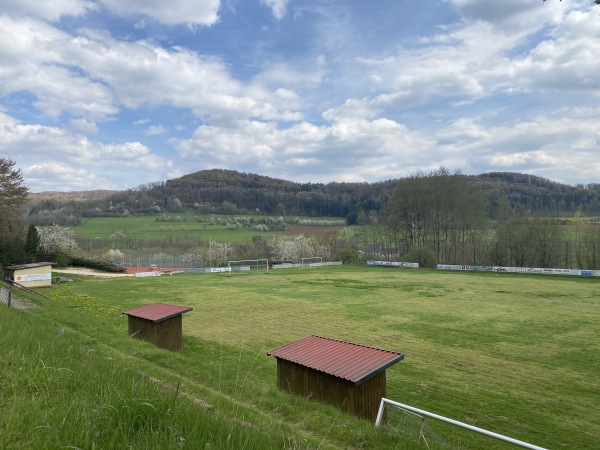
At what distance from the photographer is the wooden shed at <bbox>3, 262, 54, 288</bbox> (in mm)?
30109

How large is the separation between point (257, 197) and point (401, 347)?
402 ft

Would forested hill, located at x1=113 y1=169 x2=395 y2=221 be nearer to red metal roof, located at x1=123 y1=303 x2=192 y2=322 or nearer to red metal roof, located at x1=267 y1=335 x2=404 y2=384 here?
red metal roof, located at x1=123 y1=303 x2=192 y2=322

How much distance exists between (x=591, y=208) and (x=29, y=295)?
72.0 meters

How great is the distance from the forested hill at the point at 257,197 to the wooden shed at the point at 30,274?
6618cm

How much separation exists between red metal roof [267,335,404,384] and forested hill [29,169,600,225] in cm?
8339

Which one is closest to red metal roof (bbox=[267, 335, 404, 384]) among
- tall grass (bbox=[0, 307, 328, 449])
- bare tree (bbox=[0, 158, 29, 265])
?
tall grass (bbox=[0, 307, 328, 449])

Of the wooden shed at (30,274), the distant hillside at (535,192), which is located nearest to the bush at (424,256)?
the distant hillside at (535,192)

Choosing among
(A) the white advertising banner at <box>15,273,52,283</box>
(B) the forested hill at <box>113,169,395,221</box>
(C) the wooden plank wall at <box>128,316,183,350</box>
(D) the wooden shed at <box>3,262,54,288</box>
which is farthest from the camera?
(B) the forested hill at <box>113,169,395,221</box>

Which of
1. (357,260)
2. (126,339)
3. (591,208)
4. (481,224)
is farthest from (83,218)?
(591,208)

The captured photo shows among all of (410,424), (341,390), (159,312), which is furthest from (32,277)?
(410,424)

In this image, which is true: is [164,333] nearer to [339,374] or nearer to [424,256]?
[339,374]

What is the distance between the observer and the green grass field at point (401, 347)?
7.27 metres

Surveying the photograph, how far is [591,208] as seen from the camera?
196 feet

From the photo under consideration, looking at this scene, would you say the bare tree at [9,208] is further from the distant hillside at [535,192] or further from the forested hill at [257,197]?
the distant hillside at [535,192]
